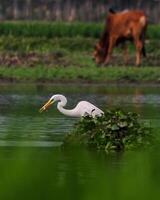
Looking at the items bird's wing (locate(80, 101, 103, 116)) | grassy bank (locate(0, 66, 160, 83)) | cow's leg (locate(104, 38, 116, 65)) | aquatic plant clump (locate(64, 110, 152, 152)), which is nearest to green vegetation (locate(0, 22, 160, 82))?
grassy bank (locate(0, 66, 160, 83))

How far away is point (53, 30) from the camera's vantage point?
37938 millimetres

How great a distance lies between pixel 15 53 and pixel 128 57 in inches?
125

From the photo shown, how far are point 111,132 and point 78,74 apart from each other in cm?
1438

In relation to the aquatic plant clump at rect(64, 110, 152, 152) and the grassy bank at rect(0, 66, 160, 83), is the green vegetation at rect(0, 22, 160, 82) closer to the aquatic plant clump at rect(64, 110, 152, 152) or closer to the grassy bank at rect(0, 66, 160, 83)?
the grassy bank at rect(0, 66, 160, 83)

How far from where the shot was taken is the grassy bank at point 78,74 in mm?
26828

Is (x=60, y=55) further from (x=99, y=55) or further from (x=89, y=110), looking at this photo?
(x=89, y=110)

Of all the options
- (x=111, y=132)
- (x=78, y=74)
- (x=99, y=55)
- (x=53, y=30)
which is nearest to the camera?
(x=111, y=132)

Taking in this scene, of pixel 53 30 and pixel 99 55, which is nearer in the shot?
pixel 99 55

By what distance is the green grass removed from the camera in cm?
3731

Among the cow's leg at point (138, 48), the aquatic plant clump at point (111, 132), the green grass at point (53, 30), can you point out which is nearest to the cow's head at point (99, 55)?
the cow's leg at point (138, 48)

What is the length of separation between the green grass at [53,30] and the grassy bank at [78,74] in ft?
30.6

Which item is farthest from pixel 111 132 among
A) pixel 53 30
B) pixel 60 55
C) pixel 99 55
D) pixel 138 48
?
pixel 53 30

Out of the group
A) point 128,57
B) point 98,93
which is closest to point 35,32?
point 128,57

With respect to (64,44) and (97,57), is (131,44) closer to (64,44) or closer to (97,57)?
(64,44)
